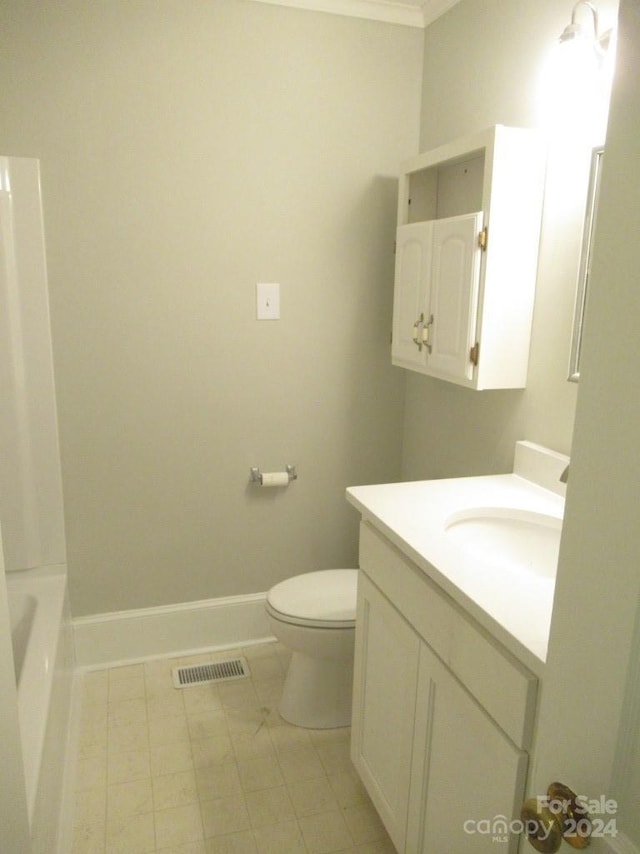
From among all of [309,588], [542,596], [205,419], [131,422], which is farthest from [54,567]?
[542,596]

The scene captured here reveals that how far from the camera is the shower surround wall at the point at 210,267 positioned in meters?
1.97

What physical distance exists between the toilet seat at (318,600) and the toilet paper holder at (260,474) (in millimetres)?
388

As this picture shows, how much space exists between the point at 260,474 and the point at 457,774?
4.48ft

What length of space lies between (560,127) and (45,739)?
1911 mm

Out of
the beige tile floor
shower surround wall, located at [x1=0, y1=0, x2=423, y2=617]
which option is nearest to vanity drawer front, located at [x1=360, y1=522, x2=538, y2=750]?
the beige tile floor

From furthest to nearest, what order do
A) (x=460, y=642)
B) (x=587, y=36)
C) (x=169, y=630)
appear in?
(x=169, y=630)
(x=587, y=36)
(x=460, y=642)

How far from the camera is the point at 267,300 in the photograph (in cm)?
Answer: 225

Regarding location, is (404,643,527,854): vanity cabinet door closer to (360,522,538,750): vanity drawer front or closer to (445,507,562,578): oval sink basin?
(360,522,538,750): vanity drawer front

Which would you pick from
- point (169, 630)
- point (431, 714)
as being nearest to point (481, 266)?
point (431, 714)

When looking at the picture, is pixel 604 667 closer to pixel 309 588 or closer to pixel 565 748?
pixel 565 748

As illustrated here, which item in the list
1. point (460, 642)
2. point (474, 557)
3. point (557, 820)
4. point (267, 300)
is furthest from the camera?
point (267, 300)

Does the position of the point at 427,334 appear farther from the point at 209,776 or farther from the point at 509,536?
the point at 209,776

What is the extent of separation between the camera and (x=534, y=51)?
164cm

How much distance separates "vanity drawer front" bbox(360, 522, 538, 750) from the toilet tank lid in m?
0.48
